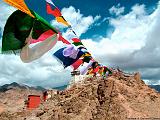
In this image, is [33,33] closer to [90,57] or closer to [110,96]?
[90,57]

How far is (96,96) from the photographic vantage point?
92.3ft

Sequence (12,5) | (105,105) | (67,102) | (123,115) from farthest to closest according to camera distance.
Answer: (67,102)
(105,105)
(123,115)
(12,5)

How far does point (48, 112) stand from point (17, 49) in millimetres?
20623

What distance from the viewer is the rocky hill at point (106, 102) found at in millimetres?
24953

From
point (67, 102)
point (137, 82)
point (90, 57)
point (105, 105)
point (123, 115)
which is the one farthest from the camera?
point (137, 82)

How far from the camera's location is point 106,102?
26766 millimetres

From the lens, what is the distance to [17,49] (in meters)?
9.58

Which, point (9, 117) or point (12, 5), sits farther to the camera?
point (9, 117)

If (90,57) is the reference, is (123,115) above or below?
below

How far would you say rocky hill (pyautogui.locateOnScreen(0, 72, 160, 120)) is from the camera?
81.9 feet

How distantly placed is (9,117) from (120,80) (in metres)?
11.0

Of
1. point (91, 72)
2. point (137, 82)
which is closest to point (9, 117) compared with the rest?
point (137, 82)

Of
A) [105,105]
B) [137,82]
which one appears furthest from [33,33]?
[137,82]

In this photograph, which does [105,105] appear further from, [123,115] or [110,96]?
[123,115]
